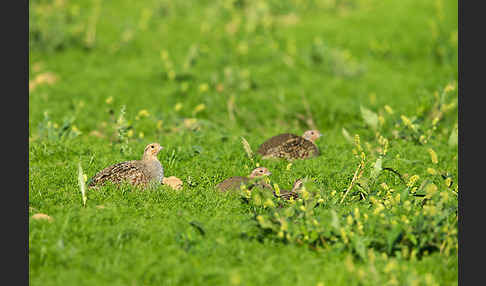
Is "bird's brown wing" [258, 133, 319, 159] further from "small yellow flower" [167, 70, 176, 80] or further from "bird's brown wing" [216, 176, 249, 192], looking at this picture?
"small yellow flower" [167, 70, 176, 80]

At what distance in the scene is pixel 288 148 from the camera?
9.76m

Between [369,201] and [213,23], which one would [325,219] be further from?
[213,23]

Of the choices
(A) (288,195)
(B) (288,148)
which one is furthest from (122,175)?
(B) (288,148)

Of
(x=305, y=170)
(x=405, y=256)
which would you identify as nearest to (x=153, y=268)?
(x=405, y=256)

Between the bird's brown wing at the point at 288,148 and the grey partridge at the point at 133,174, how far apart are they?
80.9 inches

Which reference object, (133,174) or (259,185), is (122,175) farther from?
(259,185)

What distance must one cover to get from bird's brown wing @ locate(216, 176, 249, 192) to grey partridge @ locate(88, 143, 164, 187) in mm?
863

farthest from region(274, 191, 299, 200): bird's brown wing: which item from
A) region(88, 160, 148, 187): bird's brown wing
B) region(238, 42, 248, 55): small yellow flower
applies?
region(238, 42, 248, 55): small yellow flower

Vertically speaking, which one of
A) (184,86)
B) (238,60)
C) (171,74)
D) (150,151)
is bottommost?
(150,151)

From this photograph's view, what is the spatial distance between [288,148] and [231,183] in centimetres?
184

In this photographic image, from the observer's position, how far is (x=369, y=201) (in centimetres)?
769

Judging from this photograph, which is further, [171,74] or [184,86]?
[171,74]

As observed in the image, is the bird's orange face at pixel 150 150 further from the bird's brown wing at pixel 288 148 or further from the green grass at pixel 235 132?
the bird's brown wing at pixel 288 148

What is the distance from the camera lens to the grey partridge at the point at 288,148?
971cm
